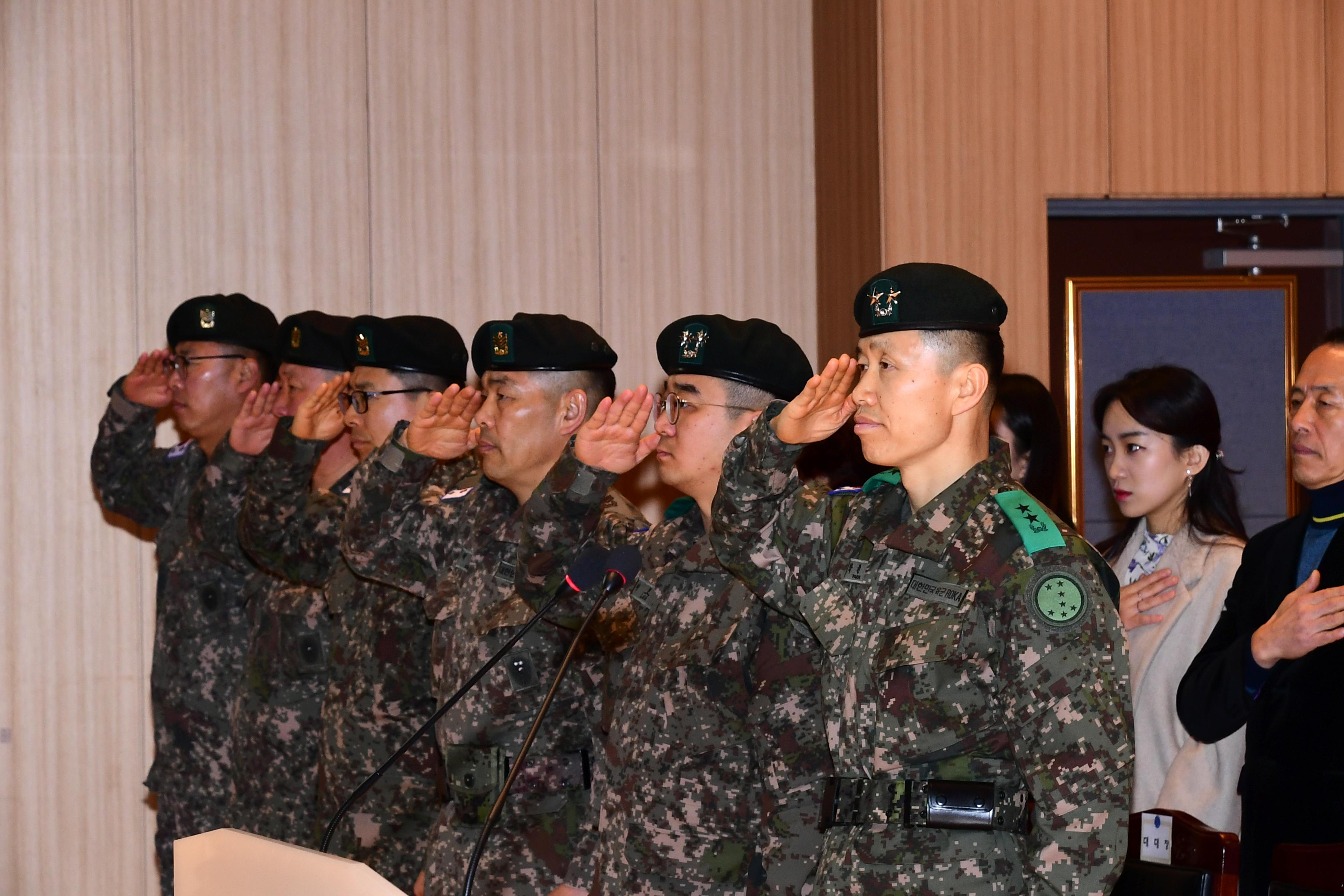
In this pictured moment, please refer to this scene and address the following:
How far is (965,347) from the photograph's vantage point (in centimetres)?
223

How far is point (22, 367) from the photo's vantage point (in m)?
5.01

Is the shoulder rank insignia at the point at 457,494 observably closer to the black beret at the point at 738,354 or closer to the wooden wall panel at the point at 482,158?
the black beret at the point at 738,354

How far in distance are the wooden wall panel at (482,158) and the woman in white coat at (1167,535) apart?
2338 millimetres

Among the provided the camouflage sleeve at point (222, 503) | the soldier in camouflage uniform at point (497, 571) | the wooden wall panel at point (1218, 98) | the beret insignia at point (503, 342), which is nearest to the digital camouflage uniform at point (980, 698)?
the soldier in camouflage uniform at point (497, 571)

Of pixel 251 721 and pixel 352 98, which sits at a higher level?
pixel 352 98

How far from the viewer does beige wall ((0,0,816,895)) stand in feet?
16.5

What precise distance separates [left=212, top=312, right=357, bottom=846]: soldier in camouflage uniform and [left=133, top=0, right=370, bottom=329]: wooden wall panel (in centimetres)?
108

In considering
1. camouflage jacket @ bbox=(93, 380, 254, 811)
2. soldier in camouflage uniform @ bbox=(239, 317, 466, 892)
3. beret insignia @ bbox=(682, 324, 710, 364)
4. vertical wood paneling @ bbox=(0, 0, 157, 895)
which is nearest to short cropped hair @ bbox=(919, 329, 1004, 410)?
beret insignia @ bbox=(682, 324, 710, 364)

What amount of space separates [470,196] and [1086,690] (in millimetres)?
3661

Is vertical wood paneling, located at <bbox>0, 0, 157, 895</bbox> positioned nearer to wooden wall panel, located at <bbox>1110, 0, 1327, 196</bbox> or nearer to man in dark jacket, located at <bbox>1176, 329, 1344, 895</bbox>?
wooden wall panel, located at <bbox>1110, 0, 1327, 196</bbox>

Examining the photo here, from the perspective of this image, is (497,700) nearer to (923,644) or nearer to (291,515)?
(291,515)

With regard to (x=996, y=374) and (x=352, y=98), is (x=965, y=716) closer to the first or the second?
(x=996, y=374)

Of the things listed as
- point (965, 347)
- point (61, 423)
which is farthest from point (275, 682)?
point (965, 347)

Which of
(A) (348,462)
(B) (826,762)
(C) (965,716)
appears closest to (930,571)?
(C) (965,716)
